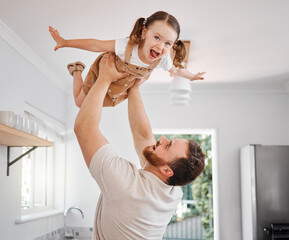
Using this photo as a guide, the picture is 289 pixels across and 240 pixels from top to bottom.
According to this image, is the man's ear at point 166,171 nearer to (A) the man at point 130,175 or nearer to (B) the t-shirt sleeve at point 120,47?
(A) the man at point 130,175

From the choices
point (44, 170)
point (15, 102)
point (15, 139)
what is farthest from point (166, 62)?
point (44, 170)

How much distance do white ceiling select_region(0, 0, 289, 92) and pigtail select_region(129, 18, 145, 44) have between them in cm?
122

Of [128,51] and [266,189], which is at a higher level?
[128,51]

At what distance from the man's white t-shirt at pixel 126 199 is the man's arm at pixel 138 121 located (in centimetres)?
16

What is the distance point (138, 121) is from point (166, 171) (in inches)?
9.5

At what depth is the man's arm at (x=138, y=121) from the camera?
1.45 metres

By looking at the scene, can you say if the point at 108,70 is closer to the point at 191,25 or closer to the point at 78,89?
the point at 78,89

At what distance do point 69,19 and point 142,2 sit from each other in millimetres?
609

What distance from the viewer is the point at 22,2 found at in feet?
8.32

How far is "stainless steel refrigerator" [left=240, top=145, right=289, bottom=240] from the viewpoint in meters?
4.06

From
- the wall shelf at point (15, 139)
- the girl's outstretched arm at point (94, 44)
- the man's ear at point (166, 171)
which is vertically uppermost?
the girl's outstretched arm at point (94, 44)

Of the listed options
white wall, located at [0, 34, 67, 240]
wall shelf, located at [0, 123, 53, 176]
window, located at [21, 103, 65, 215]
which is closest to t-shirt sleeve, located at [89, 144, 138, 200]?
wall shelf, located at [0, 123, 53, 176]

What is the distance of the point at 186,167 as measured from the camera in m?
1.34

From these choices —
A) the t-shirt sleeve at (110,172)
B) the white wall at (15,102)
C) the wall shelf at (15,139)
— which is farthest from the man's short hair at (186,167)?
the white wall at (15,102)
